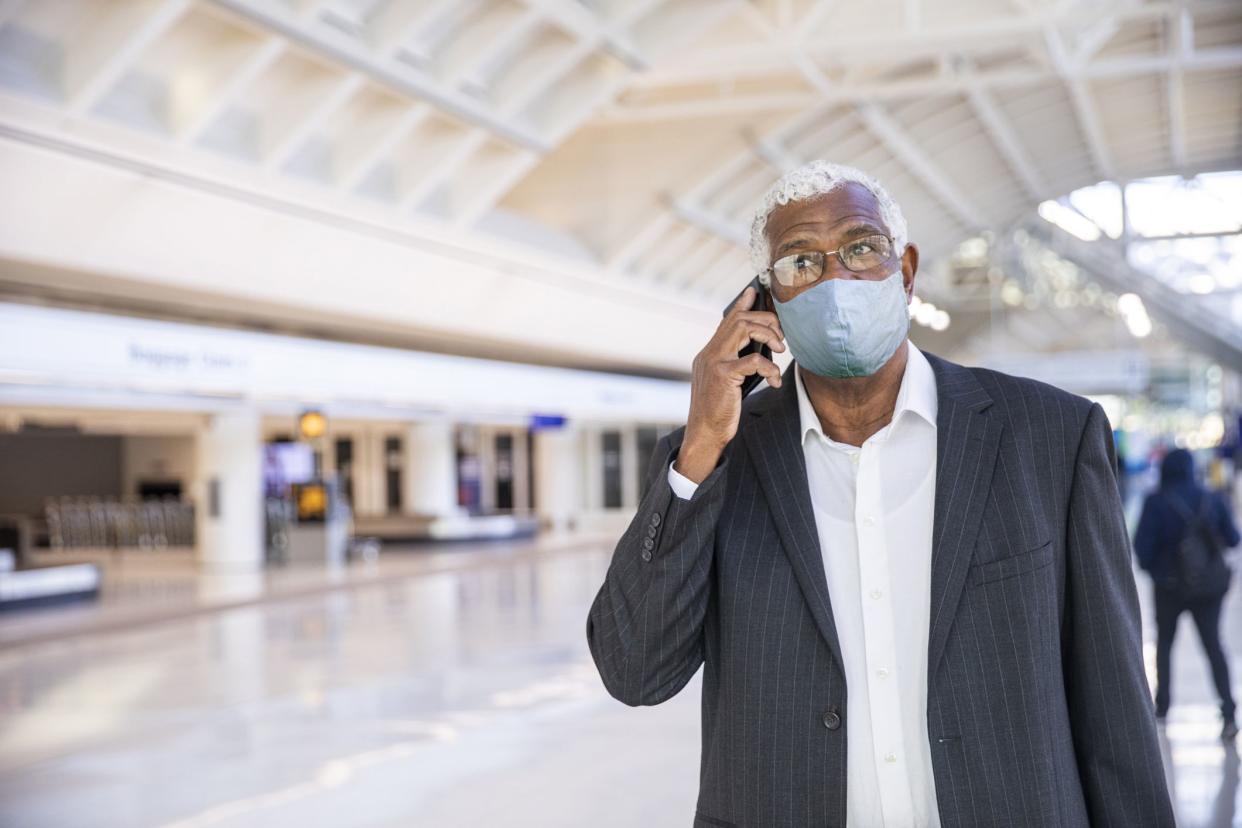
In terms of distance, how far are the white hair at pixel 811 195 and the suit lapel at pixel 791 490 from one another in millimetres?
222

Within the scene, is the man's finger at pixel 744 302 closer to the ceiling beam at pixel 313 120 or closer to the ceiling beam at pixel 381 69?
the ceiling beam at pixel 381 69

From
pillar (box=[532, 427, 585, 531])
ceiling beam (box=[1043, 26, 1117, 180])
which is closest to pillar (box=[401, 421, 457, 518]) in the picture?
pillar (box=[532, 427, 585, 531])

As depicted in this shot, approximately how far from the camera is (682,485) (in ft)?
6.47

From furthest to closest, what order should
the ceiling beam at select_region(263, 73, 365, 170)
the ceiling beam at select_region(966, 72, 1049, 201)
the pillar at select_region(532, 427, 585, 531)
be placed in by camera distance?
the pillar at select_region(532, 427, 585, 531) < the ceiling beam at select_region(966, 72, 1049, 201) < the ceiling beam at select_region(263, 73, 365, 170)

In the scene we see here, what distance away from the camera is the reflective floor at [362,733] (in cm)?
672

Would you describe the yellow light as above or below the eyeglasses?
above

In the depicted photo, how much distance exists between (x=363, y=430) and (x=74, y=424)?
32.1 feet

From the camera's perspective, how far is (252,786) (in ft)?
23.9

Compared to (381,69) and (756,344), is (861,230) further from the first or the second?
(381,69)

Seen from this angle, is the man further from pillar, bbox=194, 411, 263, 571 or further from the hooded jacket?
pillar, bbox=194, 411, 263, 571

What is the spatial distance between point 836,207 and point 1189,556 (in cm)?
657

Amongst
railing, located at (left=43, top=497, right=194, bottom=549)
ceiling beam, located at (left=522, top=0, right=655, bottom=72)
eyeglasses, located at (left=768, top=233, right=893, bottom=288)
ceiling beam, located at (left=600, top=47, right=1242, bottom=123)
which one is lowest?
railing, located at (left=43, top=497, right=194, bottom=549)

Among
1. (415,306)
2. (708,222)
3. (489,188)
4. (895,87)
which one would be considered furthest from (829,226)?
(708,222)

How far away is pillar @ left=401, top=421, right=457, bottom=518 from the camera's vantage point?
32.1 meters
